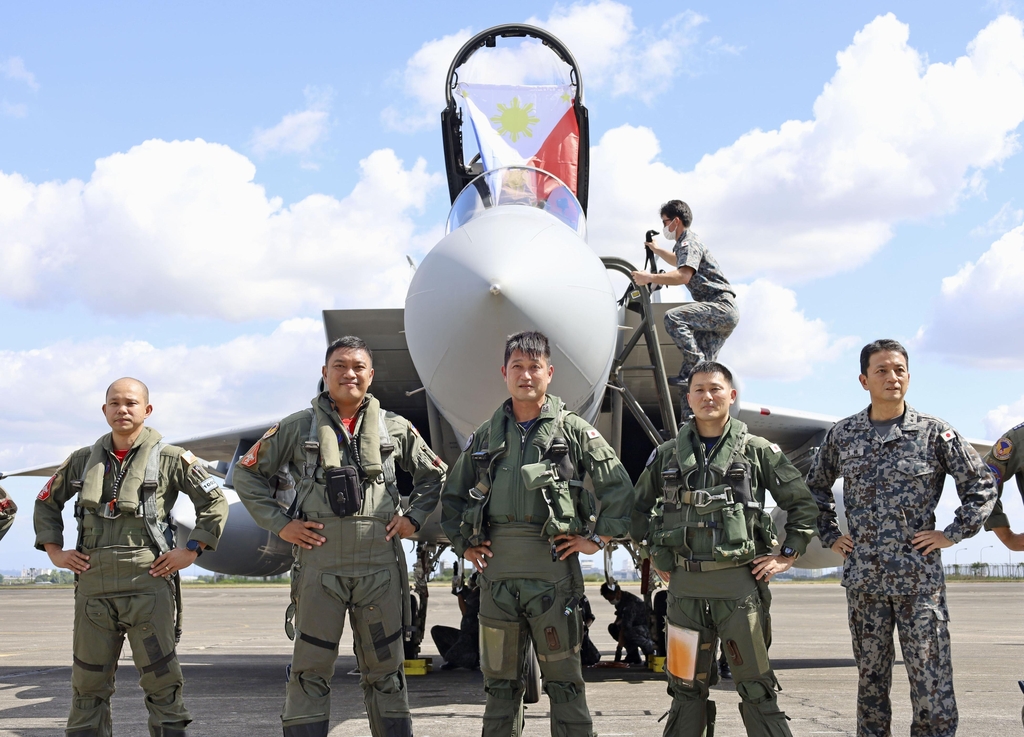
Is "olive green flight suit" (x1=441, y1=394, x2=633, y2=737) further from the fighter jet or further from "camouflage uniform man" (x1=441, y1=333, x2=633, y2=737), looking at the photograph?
the fighter jet

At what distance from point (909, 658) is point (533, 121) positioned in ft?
18.4

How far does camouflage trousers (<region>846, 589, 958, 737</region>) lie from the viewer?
160 inches

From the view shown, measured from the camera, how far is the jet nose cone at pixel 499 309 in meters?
4.89

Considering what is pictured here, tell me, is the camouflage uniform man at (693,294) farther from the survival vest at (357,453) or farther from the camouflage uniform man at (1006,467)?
the survival vest at (357,453)

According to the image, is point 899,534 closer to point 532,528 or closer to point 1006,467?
point 1006,467

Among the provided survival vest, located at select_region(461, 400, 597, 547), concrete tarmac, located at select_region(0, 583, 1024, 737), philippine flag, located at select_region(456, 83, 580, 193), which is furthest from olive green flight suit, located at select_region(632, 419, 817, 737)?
philippine flag, located at select_region(456, 83, 580, 193)

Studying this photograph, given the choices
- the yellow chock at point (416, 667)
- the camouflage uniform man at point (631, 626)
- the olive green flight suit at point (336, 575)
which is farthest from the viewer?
the camouflage uniform man at point (631, 626)

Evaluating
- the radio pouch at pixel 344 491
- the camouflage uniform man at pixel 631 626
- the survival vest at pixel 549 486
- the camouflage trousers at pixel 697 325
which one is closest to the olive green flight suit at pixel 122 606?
the radio pouch at pixel 344 491

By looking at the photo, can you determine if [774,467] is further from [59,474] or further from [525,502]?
[59,474]

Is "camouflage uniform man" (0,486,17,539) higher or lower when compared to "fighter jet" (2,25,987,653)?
lower

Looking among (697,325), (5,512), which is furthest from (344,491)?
(697,325)

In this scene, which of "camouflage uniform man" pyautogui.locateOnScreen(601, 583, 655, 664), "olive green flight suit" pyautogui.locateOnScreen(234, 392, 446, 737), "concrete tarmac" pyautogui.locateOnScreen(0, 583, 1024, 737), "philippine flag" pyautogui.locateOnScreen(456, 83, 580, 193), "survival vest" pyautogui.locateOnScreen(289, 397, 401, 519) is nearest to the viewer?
"olive green flight suit" pyautogui.locateOnScreen(234, 392, 446, 737)

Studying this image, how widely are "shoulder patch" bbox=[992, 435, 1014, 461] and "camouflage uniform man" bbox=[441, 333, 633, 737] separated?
5.79 feet

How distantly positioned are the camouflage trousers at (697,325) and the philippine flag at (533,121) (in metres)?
2.37
